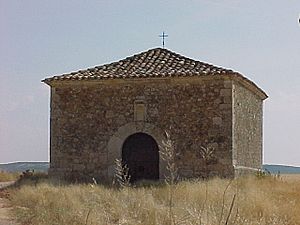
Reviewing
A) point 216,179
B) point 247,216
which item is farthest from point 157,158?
point 247,216

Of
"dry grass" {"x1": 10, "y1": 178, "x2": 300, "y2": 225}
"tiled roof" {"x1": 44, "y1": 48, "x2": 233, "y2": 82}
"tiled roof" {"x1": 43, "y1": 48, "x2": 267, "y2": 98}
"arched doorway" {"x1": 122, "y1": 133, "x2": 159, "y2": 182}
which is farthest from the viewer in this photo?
"arched doorway" {"x1": 122, "y1": 133, "x2": 159, "y2": 182}

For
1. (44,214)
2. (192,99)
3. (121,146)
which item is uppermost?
(192,99)

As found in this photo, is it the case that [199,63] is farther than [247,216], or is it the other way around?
[199,63]

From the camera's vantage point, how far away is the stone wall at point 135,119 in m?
19.0

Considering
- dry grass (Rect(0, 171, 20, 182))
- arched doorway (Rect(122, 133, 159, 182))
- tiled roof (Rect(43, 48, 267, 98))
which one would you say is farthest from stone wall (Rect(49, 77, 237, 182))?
dry grass (Rect(0, 171, 20, 182))

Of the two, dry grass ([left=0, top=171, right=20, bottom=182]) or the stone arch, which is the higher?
the stone arch

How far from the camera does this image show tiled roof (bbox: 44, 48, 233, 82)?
19422 mm

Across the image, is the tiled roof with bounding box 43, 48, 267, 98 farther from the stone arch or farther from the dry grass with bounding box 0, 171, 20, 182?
the dry grass with bounding box 0, 171, 20, 182

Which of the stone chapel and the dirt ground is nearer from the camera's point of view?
the dirt ground

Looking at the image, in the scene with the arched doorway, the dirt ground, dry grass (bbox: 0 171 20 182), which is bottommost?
dry grass (bbox: 0 171 20 182)

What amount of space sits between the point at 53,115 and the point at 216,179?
5.88 meters

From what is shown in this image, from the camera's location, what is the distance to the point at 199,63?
20531 mm

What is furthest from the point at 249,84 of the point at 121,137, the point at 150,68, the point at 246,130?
the point at 121,137

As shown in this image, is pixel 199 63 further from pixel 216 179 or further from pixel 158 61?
pixel 216 179
